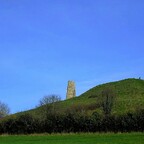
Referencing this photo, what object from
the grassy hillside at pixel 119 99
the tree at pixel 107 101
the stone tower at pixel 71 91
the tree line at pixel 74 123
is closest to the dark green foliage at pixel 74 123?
the tree line at pixel 74 123

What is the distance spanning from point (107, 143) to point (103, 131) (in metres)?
17.6

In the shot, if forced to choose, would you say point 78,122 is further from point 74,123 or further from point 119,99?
point 119,99

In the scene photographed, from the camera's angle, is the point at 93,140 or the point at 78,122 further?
the point at 78,122

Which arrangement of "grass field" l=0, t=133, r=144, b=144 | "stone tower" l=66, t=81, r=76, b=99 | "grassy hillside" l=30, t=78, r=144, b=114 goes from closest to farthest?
1. "grass field" l=0, t=133, r=144, b=144
2. "grassy hillside" l=30, t=78, r=144, b=114
3. "stone tower" l=66, t=81, r=76, b=99

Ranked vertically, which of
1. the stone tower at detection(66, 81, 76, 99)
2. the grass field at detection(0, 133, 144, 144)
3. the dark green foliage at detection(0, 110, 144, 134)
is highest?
the stone tower at detection(66, 81, 76, 99)

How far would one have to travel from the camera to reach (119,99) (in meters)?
79.4

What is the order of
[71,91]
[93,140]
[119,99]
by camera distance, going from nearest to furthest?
[93,140]
[119,99]
[71,91]

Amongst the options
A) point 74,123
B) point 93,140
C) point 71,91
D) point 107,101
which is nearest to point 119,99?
point 107,101

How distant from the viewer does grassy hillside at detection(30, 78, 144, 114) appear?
69.2 metres

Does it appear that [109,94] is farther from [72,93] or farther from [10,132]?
[72,93]

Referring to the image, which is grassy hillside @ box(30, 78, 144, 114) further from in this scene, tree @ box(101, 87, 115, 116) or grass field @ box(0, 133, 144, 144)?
grass field @ box(0, 133, 144, 144)

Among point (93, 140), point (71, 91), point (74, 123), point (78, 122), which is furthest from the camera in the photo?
point (71, 91)

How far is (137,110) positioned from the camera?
48.8 m

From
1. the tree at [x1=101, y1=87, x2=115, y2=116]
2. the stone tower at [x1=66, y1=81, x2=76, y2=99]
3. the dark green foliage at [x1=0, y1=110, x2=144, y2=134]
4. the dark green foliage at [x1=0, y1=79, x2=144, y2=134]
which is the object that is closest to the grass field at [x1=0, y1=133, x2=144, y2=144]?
the dark green foliage at [x1=0, y1=110, x2=144, y2=134]
